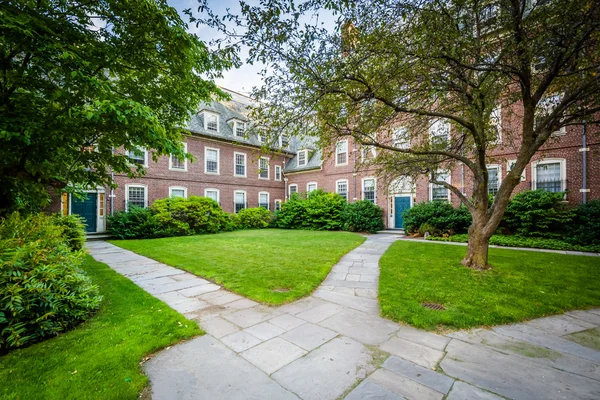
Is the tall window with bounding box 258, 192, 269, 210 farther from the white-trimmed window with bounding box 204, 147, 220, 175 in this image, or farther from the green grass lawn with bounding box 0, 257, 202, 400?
the green grass lawn with bounding box 0, 257, 202, 400

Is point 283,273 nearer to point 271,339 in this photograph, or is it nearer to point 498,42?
point 271,339

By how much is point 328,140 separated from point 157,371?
4.85 m

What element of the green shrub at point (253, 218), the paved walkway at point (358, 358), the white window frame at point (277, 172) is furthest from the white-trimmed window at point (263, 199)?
the paved walkway at point (358, 358)

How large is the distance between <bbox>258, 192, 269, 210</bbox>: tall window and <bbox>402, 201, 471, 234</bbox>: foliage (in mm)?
11445

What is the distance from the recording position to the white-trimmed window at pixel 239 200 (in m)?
19.6

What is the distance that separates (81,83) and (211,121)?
51.5 ft

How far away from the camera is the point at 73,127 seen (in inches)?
159

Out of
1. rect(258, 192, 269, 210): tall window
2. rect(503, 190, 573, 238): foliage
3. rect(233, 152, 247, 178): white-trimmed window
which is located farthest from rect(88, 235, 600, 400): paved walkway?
rect(258, 192, 269, 210): tall window

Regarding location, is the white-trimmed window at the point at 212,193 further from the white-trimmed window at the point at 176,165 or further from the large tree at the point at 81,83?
the large tree at the point at 81,83

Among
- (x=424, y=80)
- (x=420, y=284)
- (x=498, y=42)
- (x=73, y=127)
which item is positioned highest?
(x=498, y=42)

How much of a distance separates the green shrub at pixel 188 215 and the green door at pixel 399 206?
1125 centimetres

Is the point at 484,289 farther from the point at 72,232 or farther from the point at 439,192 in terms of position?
the point at 439,192

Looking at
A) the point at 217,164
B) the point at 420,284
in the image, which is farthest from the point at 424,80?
the point at 217,164

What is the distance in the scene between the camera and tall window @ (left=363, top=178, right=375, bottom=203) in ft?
58.1
